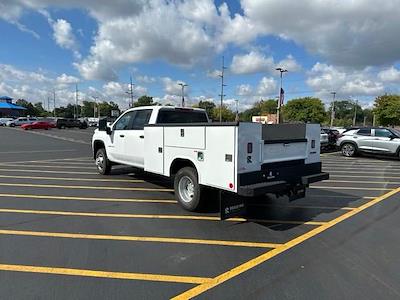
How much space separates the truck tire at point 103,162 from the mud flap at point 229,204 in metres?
5.87

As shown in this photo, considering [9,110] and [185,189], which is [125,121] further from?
[9,110]

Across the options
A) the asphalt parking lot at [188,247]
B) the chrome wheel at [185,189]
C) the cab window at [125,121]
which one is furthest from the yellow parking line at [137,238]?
the cab window at [125,121]

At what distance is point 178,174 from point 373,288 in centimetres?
399

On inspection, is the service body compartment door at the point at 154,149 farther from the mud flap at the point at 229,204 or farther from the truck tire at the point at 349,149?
the truck tire at the point at 349,149

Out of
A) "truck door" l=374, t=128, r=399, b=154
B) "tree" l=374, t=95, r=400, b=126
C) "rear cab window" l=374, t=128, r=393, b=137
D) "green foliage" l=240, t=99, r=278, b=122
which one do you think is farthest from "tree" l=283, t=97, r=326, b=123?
"truck door" l=374, t=128, r=399, b=154

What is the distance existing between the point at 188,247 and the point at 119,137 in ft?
17.6

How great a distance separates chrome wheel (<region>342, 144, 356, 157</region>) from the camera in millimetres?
19198

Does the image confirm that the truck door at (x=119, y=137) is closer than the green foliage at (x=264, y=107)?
Yes

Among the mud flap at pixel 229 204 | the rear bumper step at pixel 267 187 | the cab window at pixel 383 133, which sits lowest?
the mud flap at pixel 229 204

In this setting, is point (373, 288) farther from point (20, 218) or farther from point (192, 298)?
point (20, 218)

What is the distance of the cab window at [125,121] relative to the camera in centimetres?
966

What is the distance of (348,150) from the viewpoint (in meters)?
19.4

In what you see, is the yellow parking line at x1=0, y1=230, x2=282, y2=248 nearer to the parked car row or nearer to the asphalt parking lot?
the asphalt parking lot

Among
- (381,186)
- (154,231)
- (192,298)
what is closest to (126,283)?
(192,298)
